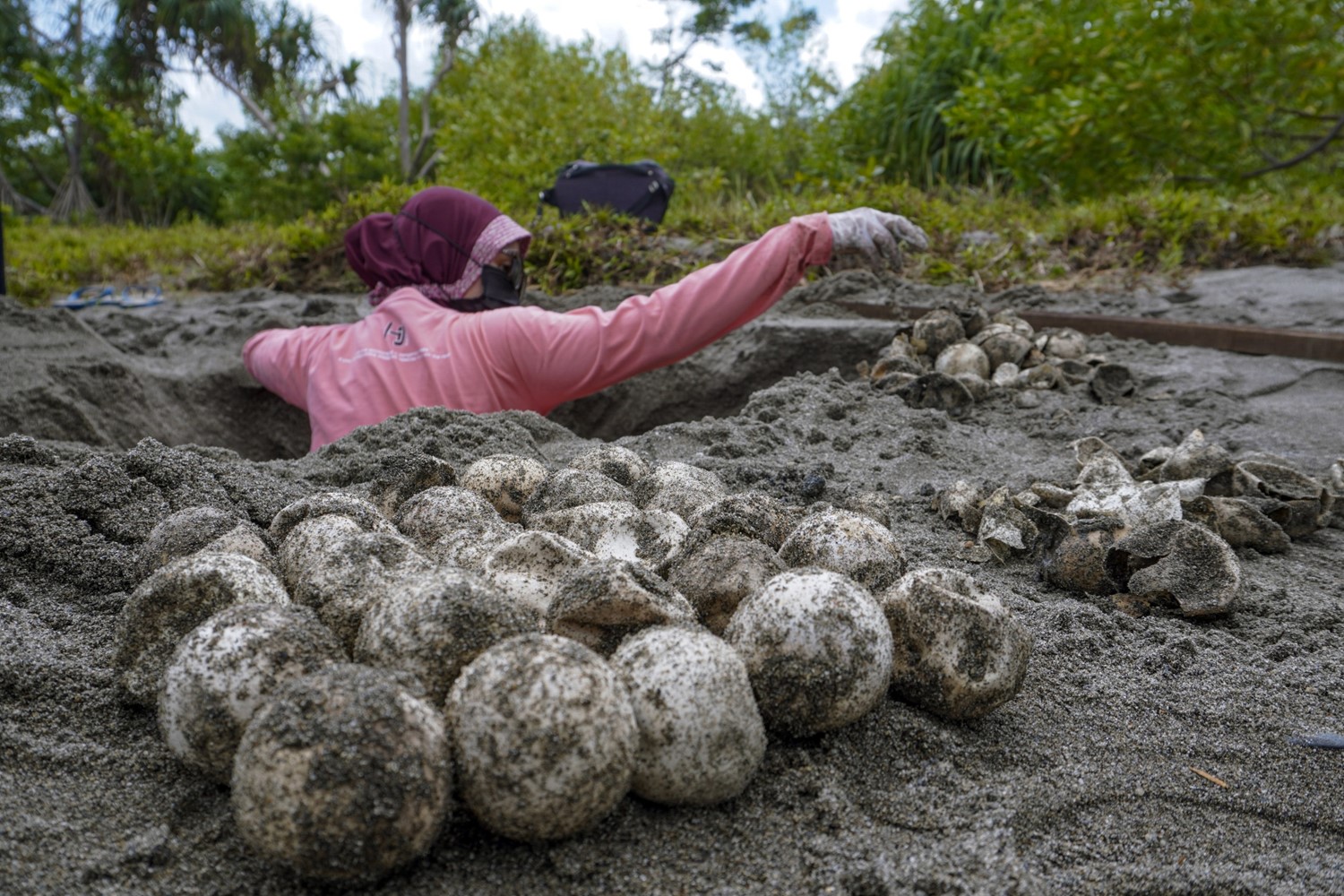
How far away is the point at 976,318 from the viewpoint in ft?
15.5

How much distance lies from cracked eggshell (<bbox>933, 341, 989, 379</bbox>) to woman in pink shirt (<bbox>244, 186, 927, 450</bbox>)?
68 centimetres

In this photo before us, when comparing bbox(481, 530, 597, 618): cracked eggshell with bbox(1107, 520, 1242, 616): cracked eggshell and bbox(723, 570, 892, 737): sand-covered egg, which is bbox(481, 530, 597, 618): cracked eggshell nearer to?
bbox(723, 570, 892, 737): sand-covered egg

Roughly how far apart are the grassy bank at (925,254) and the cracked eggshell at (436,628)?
520cm

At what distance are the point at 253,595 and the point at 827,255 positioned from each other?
2.84 m

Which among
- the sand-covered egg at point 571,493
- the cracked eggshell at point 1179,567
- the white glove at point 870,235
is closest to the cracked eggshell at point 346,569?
the sand-covered egg at point 571,493

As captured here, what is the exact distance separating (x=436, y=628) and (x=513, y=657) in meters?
0.19

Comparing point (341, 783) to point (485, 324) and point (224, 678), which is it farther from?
point (485, 324)

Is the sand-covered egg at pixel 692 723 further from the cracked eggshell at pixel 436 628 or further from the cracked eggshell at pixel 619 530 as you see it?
the cracked eggshell at pixel 619 530

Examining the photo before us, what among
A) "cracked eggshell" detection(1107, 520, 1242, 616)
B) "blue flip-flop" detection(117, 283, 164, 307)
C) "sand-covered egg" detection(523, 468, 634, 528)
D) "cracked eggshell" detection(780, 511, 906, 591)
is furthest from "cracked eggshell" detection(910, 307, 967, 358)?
"blue flip-flop" detection(117, 283, 164, 307)

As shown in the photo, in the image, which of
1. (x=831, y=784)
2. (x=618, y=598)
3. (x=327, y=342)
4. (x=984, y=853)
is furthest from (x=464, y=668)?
(x=327, y=342)

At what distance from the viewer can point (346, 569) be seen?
1.75m

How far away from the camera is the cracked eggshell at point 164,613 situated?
1.61 m

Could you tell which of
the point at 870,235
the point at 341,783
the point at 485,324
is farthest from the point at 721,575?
the point at 485,324

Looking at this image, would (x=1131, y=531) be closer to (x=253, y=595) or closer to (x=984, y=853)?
(x=984, y=853)
